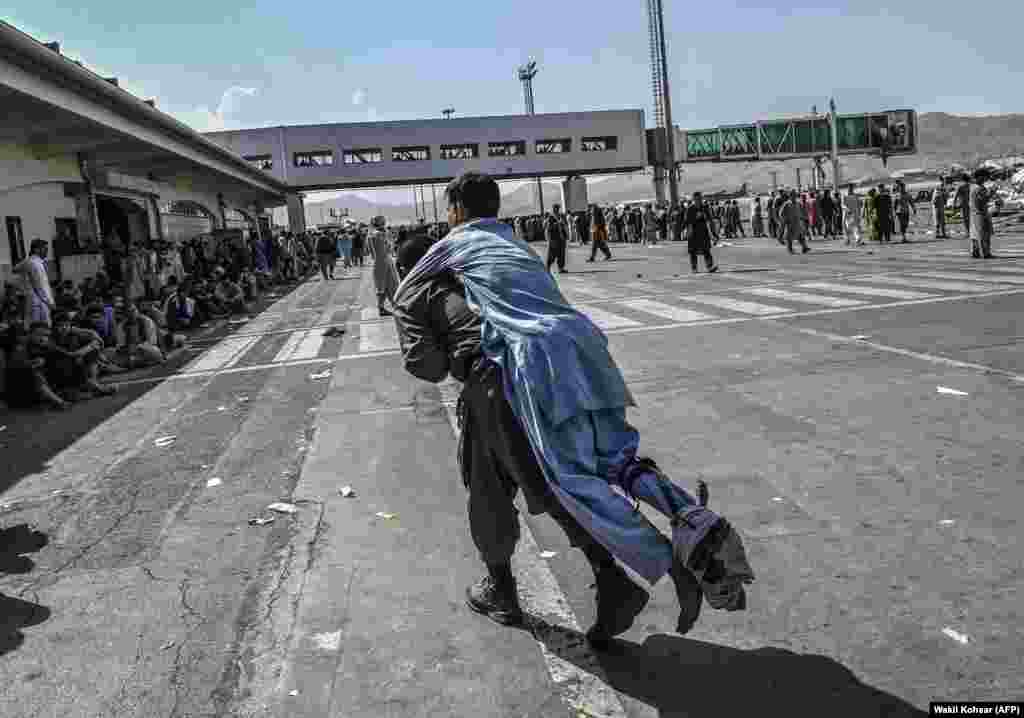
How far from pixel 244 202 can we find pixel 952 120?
16602 cm

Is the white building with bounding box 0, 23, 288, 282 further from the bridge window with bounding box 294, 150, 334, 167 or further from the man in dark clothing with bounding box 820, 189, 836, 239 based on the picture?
the bridge window with bounding box 294, 150, 334, 167

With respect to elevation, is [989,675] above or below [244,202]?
below

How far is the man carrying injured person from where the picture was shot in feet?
9.60

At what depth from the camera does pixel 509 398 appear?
3141mm

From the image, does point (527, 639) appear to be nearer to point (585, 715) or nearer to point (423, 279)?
point (585, 715)

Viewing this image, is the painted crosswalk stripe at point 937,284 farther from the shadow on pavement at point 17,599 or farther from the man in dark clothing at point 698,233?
the shadow on pavement at point 17,599

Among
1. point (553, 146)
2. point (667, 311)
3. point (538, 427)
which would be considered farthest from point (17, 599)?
point (553, 146)

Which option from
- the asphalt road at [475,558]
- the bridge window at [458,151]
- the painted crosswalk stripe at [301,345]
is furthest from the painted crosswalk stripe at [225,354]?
the bridge window at [458,151]

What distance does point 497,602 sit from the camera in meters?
3.58

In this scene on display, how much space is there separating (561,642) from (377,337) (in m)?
10.4

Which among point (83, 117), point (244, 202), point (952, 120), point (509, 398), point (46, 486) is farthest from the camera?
point (952, 120)

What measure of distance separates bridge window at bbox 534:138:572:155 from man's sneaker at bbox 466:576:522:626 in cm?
5866

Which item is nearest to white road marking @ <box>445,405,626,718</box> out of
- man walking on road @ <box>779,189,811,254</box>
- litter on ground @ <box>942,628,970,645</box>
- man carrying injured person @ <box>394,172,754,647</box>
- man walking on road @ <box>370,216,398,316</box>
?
man carrying injured person @ <box>394,172,754,647</box>

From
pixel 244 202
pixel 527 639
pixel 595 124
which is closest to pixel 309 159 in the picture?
pixel 244 202
